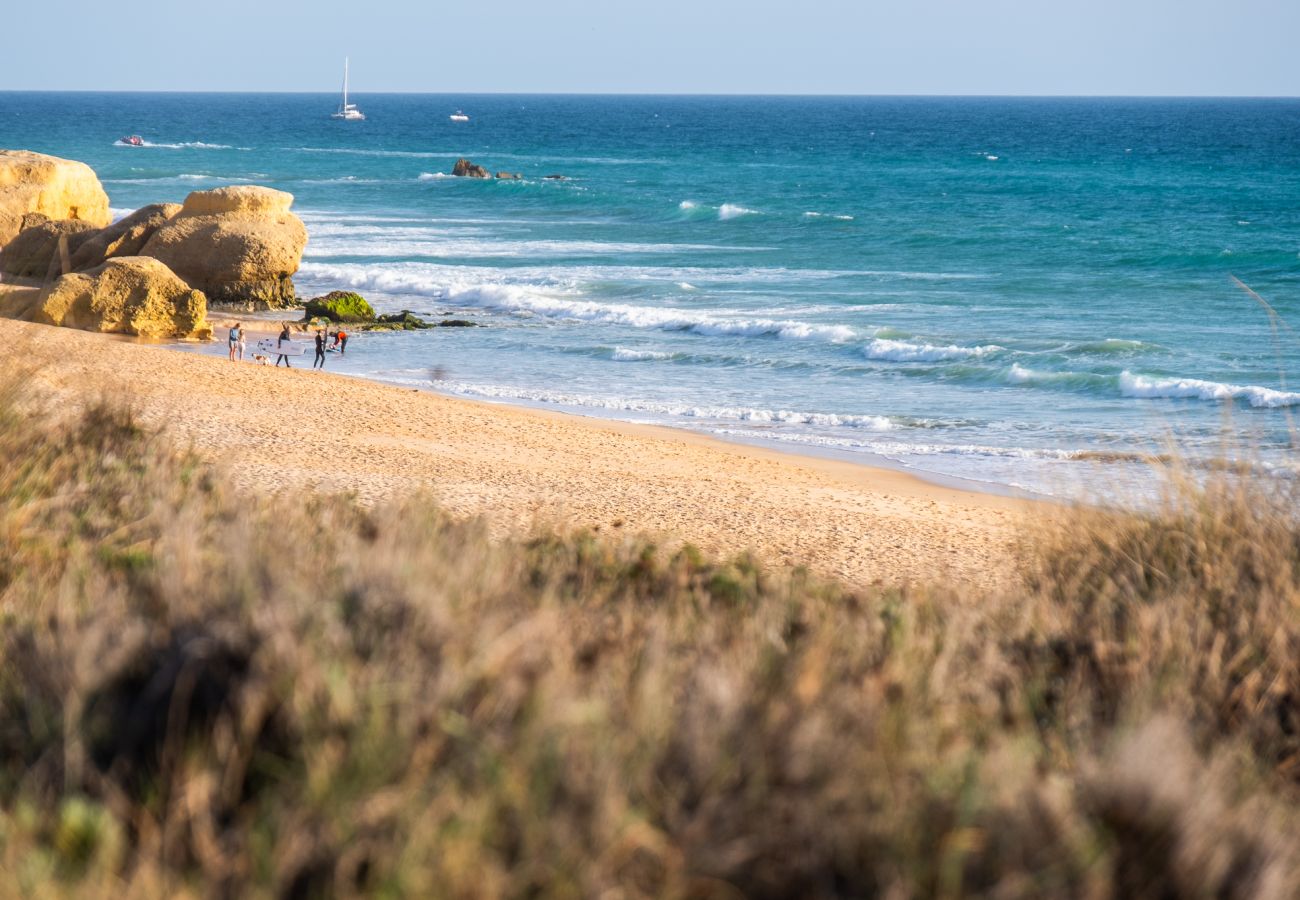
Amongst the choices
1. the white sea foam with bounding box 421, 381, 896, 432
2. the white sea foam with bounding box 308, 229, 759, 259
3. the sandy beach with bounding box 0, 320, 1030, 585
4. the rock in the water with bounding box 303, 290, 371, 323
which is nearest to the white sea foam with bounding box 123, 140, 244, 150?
the white sea foam with bounding box 308, 229, 759, 259

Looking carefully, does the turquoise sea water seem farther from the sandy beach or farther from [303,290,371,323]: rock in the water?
[303,290,371,323]: rock in the water

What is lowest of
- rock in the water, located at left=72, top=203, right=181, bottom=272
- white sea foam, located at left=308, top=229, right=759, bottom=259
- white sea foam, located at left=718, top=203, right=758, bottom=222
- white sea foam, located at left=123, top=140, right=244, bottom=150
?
white sea foam, located at left=308, top=229, right=759, bottom=259

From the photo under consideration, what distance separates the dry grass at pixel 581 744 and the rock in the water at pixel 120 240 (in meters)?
27.8

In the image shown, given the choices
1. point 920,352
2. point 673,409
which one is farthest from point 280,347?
point 920,352

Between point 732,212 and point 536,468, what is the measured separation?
42362 mm

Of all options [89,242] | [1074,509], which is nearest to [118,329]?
[89,242]

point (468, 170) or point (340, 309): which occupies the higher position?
point (468, 170)

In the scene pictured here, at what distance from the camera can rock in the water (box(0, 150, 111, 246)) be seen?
110 feet

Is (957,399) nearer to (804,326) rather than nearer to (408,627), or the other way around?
(804,326)

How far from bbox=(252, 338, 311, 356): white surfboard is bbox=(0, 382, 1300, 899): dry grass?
20.7 metres

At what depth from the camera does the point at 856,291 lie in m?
36.1

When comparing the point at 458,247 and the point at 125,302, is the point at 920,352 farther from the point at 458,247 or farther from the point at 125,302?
the point at 458,247

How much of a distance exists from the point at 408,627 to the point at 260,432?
11.6 m

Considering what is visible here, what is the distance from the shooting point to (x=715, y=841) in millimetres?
3066
